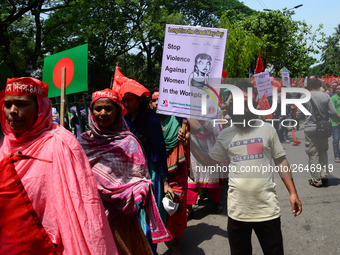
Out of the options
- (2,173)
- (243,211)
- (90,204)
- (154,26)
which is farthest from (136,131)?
(154,26)

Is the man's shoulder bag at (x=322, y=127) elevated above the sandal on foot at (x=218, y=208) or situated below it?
above

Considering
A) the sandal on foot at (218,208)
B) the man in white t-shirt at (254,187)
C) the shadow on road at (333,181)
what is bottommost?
the sandal on foot at (218,208)

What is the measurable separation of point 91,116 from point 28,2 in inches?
472

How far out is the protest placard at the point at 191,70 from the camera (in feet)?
10.1

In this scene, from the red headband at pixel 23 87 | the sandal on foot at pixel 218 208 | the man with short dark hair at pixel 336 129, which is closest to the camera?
the red headband at pixel 23 87

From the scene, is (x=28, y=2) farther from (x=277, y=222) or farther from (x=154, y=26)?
(x=277, y=222)

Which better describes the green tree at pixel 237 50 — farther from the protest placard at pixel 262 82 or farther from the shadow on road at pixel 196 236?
the shadow on road at pixel 196 236

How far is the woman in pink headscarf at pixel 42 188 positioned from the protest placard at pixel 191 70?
58.8 inches

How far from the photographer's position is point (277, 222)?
251cm

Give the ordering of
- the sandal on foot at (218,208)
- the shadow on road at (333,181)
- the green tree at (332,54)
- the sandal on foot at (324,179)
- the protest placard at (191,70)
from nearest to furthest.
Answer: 1. the protest placard at (191,70)
2. the sandal on foot at (218,208)
3. the sandal on foot at (324,179)
4. the shadow on road at (333,181)
5. the green tree at (332,54)

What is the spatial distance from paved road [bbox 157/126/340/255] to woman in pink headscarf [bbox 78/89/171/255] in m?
1.42

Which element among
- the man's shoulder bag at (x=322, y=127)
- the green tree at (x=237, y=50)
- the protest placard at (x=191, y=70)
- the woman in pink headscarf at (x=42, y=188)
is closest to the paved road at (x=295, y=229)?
the man's shoulder bag at (x=322, y=127)

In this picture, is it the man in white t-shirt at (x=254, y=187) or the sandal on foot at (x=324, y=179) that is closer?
the man in white t-shirt at (x=254, y=187)

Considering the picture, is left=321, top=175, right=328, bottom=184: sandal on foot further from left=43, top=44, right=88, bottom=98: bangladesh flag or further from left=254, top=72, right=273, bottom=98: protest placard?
left=43, top=44, right=88, bottom=98: bangladesh flag
